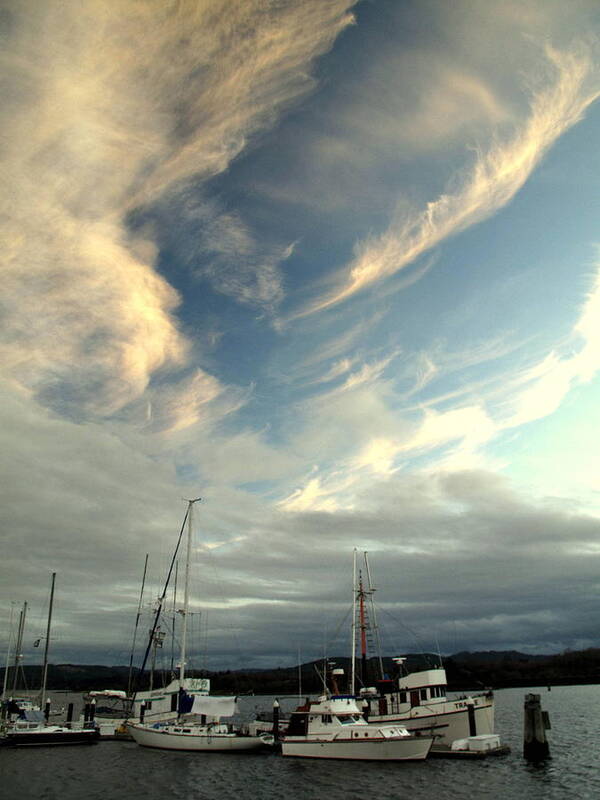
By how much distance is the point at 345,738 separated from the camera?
47.1 m

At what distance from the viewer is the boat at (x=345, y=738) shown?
46.2 metres

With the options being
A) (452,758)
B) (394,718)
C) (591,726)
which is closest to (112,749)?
(394,718)

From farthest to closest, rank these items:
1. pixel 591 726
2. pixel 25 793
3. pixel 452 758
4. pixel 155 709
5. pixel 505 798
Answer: pixel 591 726
pixel 155 709
pixel 452 758
pixel 25 793
pixel 505 798

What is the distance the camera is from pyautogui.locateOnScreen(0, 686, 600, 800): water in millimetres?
37950

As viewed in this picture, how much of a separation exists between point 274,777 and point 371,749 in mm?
8067

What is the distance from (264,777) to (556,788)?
2061cm

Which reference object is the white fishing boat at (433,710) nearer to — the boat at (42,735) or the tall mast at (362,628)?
the tall mast at (362,628)

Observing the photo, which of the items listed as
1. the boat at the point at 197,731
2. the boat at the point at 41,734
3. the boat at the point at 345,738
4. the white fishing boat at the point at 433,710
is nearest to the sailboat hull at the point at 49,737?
the boat at the point at 41,734

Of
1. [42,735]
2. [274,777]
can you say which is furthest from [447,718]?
[42,735]

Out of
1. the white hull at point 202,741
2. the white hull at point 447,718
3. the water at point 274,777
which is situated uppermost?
the white hull at point 447,718

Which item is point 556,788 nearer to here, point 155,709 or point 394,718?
point 394,718

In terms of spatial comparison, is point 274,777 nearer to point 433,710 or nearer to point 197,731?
point 197,731

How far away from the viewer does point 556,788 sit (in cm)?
3947

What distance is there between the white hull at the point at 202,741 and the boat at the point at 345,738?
21.2ft
